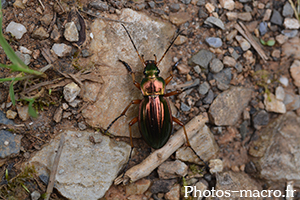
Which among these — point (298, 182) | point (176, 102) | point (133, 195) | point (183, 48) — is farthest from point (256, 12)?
point (133, 195)

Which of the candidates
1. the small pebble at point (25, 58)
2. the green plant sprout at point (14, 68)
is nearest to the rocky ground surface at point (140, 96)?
the small pebble at point (25, 58)

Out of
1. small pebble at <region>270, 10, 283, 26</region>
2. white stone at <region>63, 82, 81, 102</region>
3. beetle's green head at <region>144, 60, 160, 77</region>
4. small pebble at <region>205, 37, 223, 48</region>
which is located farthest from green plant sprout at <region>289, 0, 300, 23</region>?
white stone at <region>63, 82, 81, 102</region>

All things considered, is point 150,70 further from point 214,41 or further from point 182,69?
point 214,41

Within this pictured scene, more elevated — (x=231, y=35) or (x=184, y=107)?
(x=231, y=35)

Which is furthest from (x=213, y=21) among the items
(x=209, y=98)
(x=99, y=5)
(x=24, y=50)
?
(x=24, y=50)

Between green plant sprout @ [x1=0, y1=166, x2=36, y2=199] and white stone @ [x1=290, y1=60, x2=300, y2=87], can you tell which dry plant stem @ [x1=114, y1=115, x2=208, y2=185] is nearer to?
green plant sprout @ [x1=0, y1=166, x2=36, y2=199]

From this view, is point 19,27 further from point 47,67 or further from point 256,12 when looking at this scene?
point 256,12
